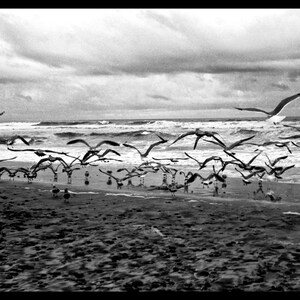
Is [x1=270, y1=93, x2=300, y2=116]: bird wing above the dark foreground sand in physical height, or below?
above

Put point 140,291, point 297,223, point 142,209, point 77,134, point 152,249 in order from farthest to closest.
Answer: point 77,134, point 142,209, point 297,223, point 152,249, point 140,291

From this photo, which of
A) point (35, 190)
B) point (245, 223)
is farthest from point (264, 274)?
point (35, 190)

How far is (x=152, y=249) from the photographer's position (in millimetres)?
6812

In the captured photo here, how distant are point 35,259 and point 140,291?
6.28 feet

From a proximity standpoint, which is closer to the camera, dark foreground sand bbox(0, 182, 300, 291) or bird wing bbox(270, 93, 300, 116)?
dark foreground sand bbox(0, 182, 300, 291)

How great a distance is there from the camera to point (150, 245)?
7.07 m

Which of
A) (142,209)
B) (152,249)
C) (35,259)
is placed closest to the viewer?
(35,259)

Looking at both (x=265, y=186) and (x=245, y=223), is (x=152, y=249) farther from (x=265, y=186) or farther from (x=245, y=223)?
(x=265, y=186)

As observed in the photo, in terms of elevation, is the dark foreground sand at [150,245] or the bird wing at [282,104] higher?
the bird wing at [282,104]

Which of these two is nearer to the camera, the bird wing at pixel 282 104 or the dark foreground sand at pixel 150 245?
the dark foreground sand at pixel 150 245

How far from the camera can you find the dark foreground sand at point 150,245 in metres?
5.38

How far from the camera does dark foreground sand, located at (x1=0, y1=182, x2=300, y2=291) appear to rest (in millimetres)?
5383

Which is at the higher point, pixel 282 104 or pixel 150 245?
pixel 282 104
